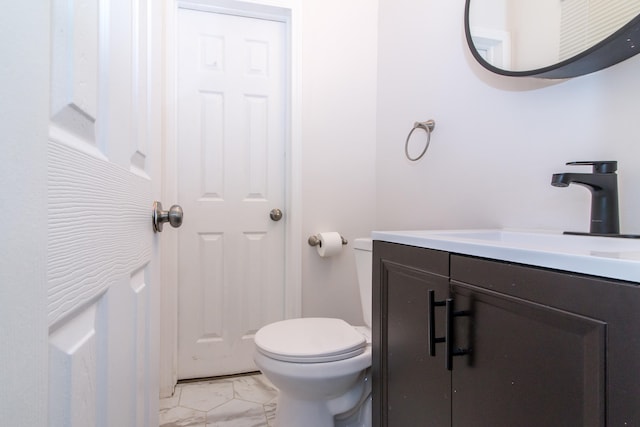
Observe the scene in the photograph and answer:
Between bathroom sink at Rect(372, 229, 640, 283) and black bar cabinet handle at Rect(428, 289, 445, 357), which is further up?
bathroom sink at Rect(372, 229, 640, 283)

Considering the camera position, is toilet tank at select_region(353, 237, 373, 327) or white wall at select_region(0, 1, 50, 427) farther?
toilet tank at select_region(353, 237, 373, 327)

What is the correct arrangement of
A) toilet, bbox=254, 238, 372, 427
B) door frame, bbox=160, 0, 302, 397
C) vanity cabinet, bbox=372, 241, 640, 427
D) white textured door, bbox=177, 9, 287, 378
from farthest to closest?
white textured door, bbox=177, 9, 287, 378
door frame, bbox=160, 0, 302, 397
toilet, bbox=254, 238, 372, 427
vanity cabinet, bbox=372, 241, 640, 427

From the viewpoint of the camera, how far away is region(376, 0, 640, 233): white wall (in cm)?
82

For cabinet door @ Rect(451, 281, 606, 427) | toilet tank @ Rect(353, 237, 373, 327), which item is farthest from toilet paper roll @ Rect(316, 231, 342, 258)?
cabinet door @ Rect(451, 281, 606, 427)

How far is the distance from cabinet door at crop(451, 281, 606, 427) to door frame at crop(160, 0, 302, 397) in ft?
4.08

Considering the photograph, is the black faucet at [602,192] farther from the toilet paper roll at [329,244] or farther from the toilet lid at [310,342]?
the toilet paper roll at [329,244]

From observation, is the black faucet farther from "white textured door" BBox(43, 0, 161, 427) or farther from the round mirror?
"white textured door" BBox(43, 0, 161, 427)

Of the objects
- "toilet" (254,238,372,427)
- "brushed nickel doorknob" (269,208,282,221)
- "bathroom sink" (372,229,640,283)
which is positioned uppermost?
"brushed nickel doorknob" (269,208,282,221)

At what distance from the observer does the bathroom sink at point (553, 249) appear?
414 millimetres

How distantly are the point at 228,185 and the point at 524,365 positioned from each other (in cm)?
158

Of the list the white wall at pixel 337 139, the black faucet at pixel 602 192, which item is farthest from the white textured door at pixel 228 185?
the black faucet at pixel 602 192

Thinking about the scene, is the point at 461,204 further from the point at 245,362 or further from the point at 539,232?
the point at 245,362

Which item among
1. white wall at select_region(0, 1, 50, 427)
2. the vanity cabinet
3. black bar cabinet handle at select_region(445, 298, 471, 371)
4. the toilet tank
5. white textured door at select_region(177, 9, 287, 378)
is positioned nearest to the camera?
white wall at select_region(0, 1, 50, 427)

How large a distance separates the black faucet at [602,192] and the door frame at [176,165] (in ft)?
4.16
